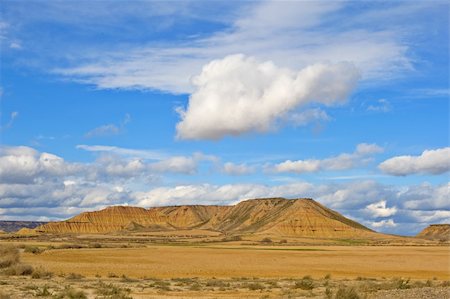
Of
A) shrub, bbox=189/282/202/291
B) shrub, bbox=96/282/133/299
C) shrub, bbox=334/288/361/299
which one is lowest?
shrub, bbox=189/282/202/291

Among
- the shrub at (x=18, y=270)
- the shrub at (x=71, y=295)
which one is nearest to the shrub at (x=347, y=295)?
the shrub at (x=71, y=295)

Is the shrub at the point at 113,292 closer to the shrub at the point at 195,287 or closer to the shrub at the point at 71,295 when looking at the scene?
the shrub at the point at 71,295

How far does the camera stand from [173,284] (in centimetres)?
3297

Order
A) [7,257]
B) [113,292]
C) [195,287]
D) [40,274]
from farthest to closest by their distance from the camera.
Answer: [7,257]
[40,274]
[195,287]
[113,292]

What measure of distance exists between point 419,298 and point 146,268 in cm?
2940

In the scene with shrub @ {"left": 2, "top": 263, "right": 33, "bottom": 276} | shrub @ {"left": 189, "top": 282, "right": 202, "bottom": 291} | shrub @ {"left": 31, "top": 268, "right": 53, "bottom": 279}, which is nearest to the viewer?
shrub @ {"left": 189, "top": 282, "right": 202, "bottom": 291}

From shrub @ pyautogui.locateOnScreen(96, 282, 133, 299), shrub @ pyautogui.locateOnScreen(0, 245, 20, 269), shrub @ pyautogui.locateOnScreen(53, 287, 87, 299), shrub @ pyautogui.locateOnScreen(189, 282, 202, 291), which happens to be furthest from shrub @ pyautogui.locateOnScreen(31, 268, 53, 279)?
shrub @ pyautogui.locateOnScreen(53, 287, 87, 299)

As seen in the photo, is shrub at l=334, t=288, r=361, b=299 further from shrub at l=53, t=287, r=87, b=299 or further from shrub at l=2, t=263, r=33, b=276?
shrub at l=2, t=263, r=33, b=276

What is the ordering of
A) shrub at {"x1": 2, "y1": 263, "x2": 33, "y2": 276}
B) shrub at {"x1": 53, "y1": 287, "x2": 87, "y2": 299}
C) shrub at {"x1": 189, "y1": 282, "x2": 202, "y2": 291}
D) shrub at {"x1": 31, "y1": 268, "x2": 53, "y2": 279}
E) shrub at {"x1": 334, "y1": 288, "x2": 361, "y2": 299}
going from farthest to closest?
shrub at {"x1": 2, "y1": 263, "x2": 33, "y2": 276} → shrub at {"x1": 31, "y1": 268, "x2": 53, "y2": 279} → shrub at {"x1": 189, "y1": 282, "x2": 202, "y2": 291} → shrub at {"x1": 53, "y1": 287, "x2": 87, "y2": 299} → shrub at {"x1": 334, "y1": 288, "x2": 361, "y2": 299}

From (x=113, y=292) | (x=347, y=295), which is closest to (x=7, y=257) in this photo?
(x=113, y=292)

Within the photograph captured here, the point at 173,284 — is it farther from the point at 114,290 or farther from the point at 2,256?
the point at 2,256

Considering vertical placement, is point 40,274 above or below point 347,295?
above

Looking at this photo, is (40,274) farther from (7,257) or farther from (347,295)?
(347,295)

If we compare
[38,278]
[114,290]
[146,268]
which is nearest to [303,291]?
[114,290]
